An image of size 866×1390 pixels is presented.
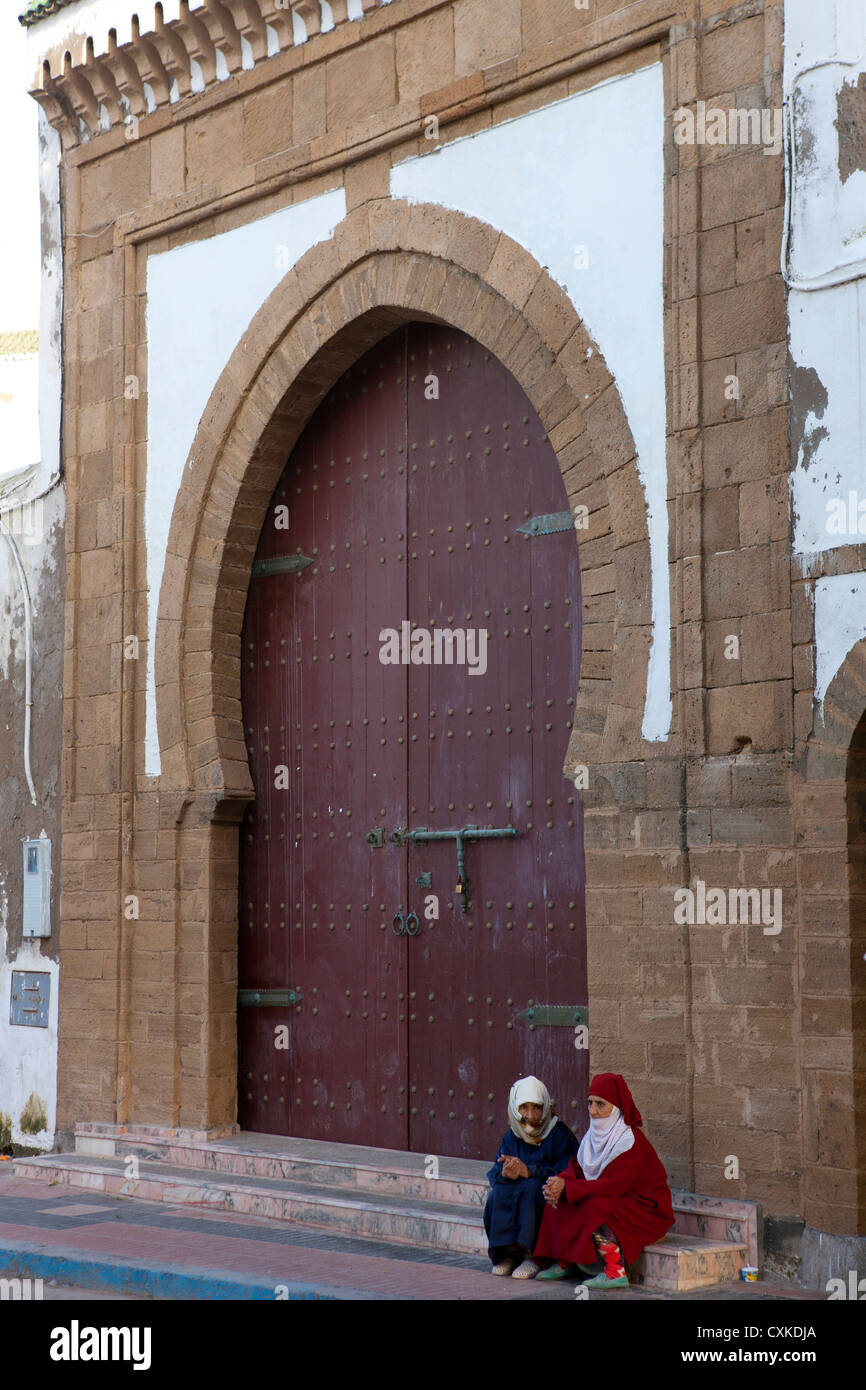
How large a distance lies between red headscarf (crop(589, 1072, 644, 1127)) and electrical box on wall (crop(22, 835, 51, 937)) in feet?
12.8

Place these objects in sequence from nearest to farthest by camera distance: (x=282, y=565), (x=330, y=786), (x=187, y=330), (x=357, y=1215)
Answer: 1. (x=357, y=1215)
2. (x=330, y=786)
3. (x=282, y=565)
4. (x=187, y=330)

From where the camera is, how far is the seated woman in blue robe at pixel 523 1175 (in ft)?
19.1

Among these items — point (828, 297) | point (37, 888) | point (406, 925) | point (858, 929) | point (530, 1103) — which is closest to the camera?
point (858, 929)

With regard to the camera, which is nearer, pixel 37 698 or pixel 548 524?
pixel 548 524

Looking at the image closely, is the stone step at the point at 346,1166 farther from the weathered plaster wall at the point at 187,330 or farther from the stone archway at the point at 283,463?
the weathered plaster wall at the point at 187,330

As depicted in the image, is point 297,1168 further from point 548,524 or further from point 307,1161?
point 548,524

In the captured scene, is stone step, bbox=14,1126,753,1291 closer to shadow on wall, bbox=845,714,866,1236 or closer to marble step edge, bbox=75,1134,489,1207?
marble step edge, bbox=75,1134,489,1207

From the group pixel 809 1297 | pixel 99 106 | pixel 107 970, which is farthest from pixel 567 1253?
pixel 99 106

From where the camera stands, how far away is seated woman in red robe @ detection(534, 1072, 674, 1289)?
5555 millimetres

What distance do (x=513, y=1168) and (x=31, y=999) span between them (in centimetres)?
379

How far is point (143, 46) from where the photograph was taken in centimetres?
850

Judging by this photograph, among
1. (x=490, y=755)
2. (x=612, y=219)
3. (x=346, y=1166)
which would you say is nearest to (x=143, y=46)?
(x=612, y=219)

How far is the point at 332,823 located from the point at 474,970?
108 cm

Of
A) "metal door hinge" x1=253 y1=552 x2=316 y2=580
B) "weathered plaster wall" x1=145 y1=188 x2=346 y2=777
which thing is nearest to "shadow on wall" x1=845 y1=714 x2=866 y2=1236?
"metal door hinge" x1=253 y1=552 x2=316 y2=580
